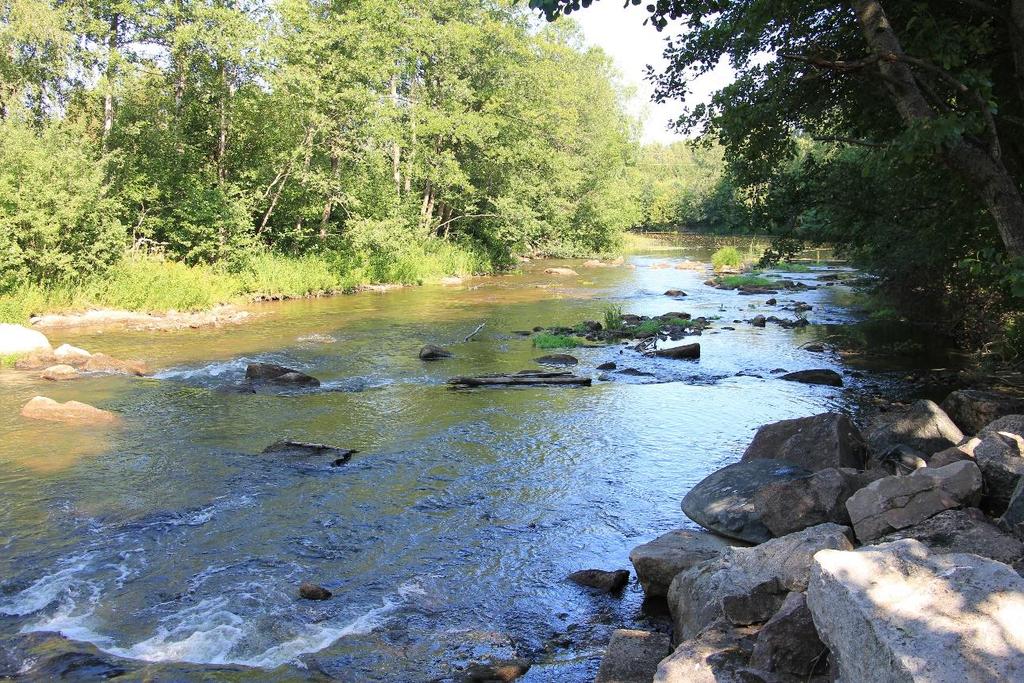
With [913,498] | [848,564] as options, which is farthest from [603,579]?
[848,564]

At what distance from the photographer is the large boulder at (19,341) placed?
1744cm

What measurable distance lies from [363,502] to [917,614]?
271 inches

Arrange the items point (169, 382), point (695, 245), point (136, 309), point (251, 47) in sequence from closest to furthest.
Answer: point (169, 382) < point (136, 309) < point (251, 47) < point (695, 245)

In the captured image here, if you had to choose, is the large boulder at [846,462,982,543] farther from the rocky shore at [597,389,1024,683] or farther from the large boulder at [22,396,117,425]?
the large boulder at [22,396,117,425]

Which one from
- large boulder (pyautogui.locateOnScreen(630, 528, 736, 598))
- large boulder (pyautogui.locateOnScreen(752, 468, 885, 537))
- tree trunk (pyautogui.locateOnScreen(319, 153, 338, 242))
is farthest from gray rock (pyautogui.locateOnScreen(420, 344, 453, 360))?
tree trunk (pyautogui.locateOnScreen(319, 153, 338, 242))

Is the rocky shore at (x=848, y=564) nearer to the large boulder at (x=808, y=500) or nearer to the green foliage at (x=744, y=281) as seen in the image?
the large boulder at (x=808, y=500)

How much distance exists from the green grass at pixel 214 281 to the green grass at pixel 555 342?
1131 centimetres

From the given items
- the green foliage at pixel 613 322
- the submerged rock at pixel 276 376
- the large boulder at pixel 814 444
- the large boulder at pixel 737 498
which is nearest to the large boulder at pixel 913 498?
the large boulder at pixel 737 498

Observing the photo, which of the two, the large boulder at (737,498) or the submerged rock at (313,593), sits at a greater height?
the large boulder at (737,498)

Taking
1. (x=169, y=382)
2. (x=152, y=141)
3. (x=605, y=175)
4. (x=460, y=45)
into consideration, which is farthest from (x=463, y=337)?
(x=605, y=175)

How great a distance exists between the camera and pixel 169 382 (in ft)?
51.6

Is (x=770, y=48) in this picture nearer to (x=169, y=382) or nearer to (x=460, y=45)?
(x=169, y=382)

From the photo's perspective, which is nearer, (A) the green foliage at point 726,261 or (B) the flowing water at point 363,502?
(B) the flowing water at point 363,502

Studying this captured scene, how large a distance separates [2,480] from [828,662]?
9.83m
